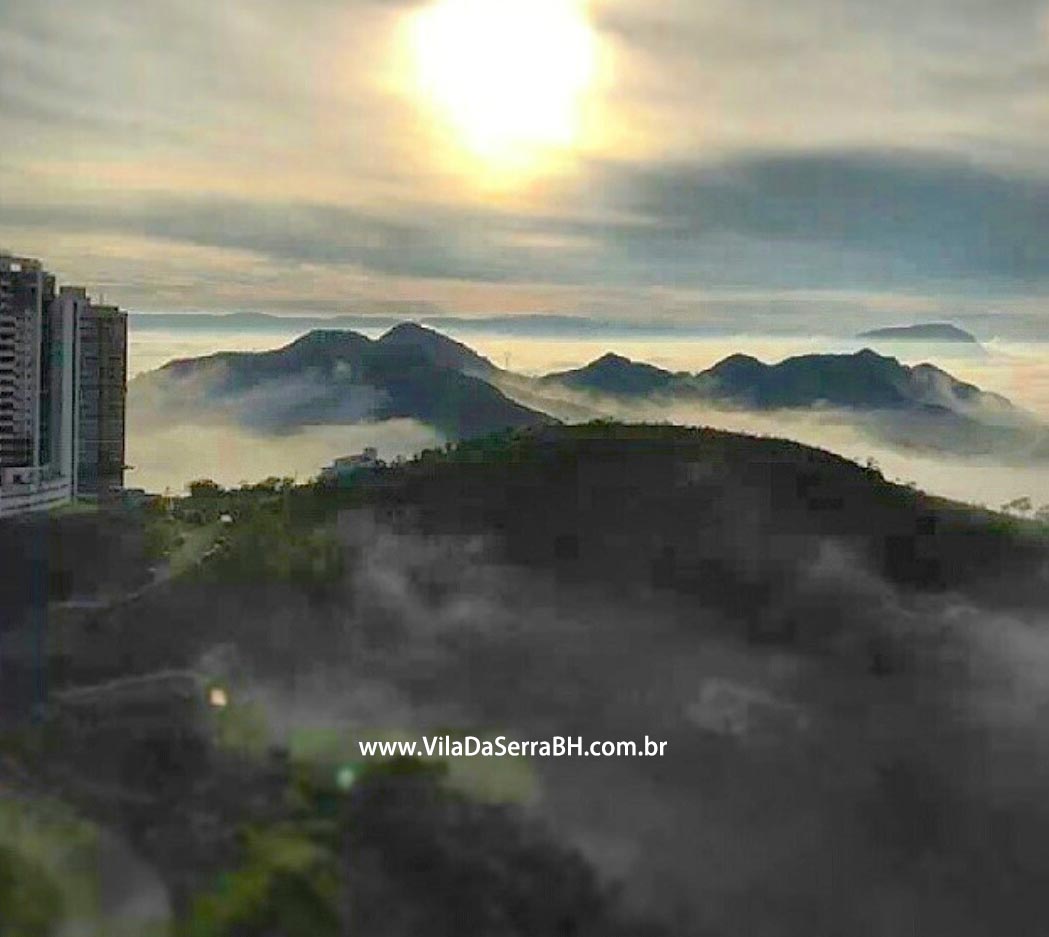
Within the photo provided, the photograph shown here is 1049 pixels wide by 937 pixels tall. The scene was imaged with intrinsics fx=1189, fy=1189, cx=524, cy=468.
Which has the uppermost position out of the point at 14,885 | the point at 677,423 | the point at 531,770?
the point at 677,423

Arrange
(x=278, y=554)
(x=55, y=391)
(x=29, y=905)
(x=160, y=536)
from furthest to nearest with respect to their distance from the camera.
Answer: (x=55, y=391), (x=160, y=536), (x=278, y=554), (x=29, y=905)

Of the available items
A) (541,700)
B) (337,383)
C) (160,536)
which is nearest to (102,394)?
(160,536)

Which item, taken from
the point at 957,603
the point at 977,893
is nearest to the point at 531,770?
the point at 977,893

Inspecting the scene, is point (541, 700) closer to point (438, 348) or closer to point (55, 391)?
point (438, 348)

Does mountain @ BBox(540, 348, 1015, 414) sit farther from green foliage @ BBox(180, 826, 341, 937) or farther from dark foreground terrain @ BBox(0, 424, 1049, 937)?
green foliage @ BBox(180, 826, 341, 937)

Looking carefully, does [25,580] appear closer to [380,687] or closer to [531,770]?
[380,687]

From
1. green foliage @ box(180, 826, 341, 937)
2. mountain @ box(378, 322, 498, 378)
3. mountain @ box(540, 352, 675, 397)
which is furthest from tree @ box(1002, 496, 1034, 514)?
green foliage @ box(180, 826, 341, 937)
